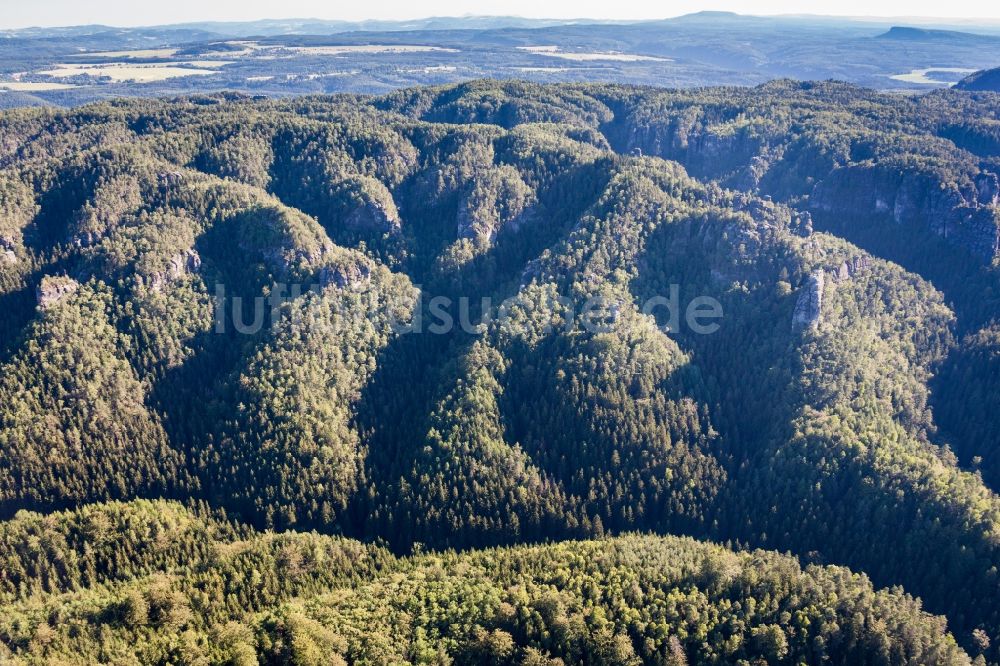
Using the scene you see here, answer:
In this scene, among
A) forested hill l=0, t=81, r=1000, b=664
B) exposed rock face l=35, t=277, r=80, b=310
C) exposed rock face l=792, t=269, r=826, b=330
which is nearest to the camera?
forested hill l=0, t=81, r=1000, b=664

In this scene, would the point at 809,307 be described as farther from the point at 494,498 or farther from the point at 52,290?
the point at 52,290

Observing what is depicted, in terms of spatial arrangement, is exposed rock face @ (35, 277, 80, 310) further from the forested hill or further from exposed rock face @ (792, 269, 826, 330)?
exposed rock face @ (792, 269, 826, 330)

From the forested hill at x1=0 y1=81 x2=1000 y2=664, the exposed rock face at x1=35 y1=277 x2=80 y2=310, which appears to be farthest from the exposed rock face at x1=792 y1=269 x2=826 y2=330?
the exposed rock face at x1=35 y1=277 x2=80 y2=310

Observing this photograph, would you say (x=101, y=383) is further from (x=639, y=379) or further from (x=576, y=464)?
(x=639, y=379)

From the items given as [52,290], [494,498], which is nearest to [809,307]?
[494,498]

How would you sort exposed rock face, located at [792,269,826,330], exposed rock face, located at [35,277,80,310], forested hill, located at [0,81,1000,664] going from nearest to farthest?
forested hill, located at [0,81,1000,664]
exposed rock face, located at [35,277,80,310]
exposed rock face, located at [792,269,826,330]

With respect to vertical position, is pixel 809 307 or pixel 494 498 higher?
pixel 809 307

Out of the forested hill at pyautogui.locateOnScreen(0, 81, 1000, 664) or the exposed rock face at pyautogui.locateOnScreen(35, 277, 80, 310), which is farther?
the exposed rock face at pyautogui.locateOnScreen(35, 277, 80, 310)

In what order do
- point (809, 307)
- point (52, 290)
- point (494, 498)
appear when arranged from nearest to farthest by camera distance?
point (494, 498) < point (52, 290) < point (809, 307)
